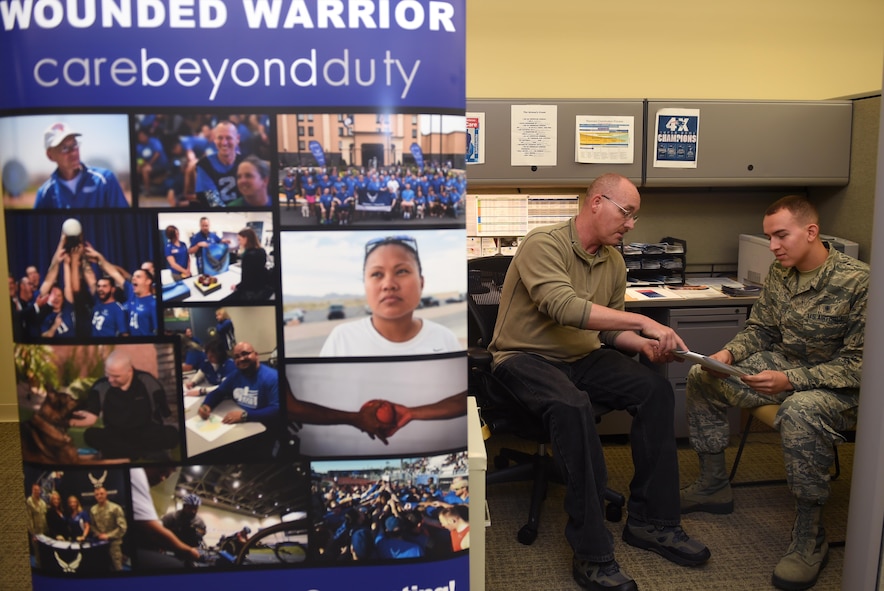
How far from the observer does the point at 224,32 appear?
3.89 feet

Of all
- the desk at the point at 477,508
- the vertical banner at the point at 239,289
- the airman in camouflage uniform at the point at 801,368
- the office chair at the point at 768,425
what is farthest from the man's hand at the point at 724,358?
the vertical banner at the point at 239,289

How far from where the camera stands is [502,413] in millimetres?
2443

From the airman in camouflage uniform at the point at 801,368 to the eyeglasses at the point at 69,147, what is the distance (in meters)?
1.96

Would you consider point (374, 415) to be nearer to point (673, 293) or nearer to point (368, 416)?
point (368, 416)

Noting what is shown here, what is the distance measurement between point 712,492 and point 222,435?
1946mm

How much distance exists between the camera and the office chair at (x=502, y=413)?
2.38 m

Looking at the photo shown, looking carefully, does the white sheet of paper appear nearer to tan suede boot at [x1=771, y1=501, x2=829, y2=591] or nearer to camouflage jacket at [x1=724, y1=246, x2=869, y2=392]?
camouflage jacket at [x1=724, y1=246, x2=869, y2=392]

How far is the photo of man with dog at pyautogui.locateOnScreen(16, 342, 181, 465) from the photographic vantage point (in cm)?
127

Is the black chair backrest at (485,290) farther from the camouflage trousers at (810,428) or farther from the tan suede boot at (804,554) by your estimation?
the tan suede boot at (804,554)

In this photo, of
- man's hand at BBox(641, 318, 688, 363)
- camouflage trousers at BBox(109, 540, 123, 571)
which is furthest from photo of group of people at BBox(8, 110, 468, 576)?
man's hand at BBox(641, 318, 688, 363)

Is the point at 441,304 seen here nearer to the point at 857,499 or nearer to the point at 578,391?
the point at 578,391

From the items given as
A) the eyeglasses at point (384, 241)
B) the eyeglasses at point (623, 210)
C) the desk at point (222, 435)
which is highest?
the eyeglasses at point (623, 210)

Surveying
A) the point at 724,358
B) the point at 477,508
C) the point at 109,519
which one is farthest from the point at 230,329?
the point at 724,358

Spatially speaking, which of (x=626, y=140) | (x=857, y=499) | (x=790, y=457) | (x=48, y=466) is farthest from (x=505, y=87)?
(x=48, y=466)
